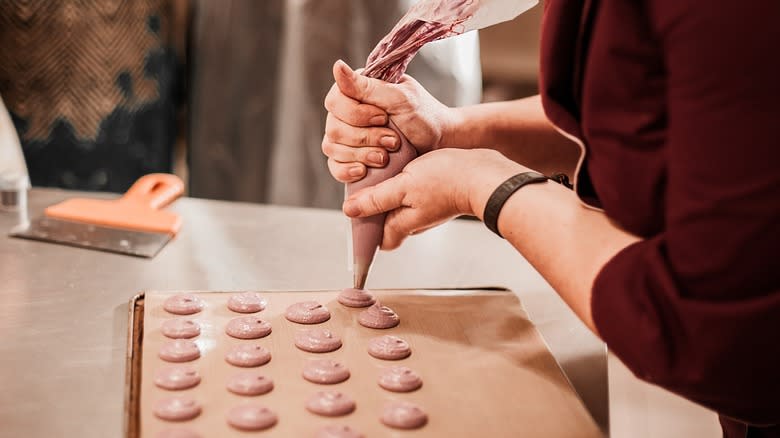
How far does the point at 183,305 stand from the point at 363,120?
30 centimetres

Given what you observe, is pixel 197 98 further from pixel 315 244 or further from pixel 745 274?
pixel 745 274

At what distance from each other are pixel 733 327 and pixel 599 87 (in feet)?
0.71

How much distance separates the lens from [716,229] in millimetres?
582

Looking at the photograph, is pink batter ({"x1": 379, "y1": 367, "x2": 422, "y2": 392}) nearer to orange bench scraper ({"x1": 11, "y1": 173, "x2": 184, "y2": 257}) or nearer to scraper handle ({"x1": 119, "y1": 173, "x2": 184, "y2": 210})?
orange bench scraper ({"x1": 11, "y1": 173, "x2": 184, "y2": 257})

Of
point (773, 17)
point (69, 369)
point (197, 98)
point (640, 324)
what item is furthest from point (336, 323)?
point (197, 98)

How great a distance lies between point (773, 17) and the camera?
1.83 ft

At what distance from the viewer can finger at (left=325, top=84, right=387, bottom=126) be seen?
0.94 m

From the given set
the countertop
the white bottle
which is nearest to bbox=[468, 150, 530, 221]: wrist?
the countertop

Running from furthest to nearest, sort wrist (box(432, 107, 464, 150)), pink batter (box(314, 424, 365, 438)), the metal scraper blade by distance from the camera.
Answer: the metal scraper blade → wrist (box(432, 107, 464, 150)) → pink batter (box(314, 424, 365, 438))

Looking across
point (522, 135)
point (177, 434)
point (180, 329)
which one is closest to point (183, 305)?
point (180, 329)

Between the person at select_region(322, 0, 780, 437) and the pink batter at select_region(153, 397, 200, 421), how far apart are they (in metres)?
0.35

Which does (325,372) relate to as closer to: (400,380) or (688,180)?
(400,380)

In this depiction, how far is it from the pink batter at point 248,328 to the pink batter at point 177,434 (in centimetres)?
20

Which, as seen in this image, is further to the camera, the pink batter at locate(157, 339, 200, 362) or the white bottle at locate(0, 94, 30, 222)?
the white bottle at locate(0, 94, 30, 222)
